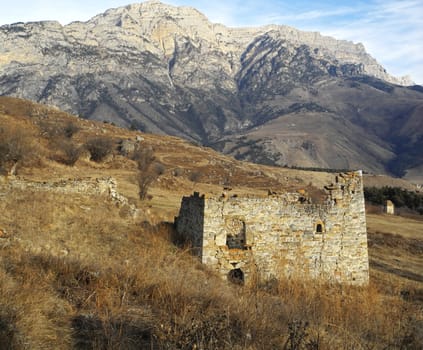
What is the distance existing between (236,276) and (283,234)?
2.27 m

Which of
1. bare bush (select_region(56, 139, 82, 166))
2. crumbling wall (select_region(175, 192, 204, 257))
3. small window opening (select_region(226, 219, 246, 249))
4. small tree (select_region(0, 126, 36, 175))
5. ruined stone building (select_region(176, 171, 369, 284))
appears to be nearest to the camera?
ruined stone building (select_region(176, 171, 369, 284))

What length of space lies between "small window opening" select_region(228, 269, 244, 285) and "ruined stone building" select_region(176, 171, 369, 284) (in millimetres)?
34

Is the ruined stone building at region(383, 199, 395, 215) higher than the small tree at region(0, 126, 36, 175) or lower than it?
lower

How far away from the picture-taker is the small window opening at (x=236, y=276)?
46.6 ft

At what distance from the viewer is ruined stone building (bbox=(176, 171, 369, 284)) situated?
14.6m

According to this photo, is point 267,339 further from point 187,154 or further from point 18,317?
point 187,154

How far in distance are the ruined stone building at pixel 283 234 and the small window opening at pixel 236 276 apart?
0.11ft

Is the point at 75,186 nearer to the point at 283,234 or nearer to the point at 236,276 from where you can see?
the point at 236,276

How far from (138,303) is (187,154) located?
64.4 meters

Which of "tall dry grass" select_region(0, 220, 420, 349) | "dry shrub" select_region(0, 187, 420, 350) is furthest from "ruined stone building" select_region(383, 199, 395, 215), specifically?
"tall dry grass" select_region(0, 220, 420, 349)

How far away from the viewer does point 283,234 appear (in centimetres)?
1545

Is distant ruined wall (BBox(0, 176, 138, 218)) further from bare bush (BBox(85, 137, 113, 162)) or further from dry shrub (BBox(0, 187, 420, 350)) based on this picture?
bare bush (BBox(85, 137, 113, 162))

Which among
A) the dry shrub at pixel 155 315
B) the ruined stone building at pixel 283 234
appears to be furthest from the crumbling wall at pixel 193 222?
the dry shrub at pixel 155 315

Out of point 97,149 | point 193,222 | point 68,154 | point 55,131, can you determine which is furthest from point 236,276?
point 55,131
